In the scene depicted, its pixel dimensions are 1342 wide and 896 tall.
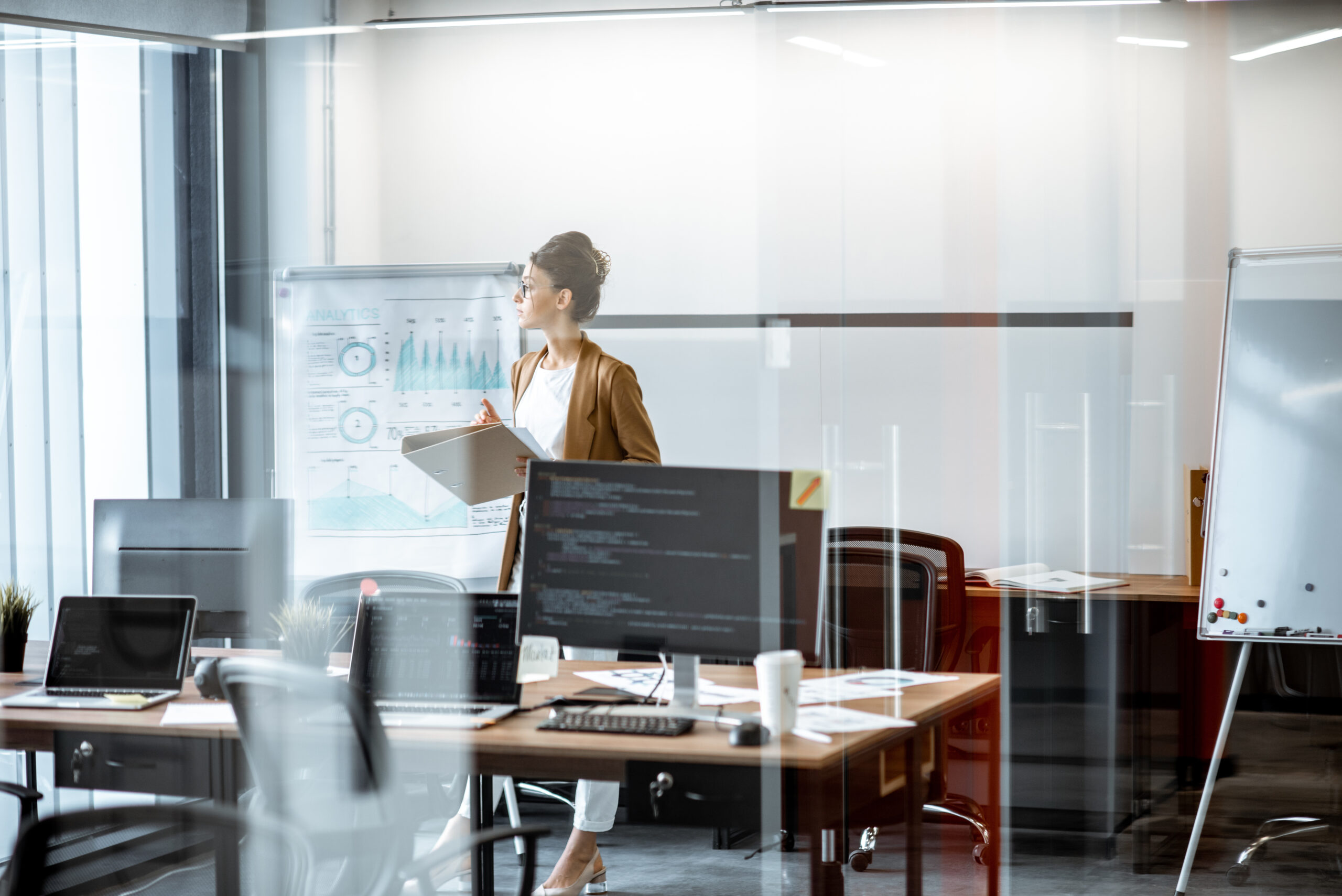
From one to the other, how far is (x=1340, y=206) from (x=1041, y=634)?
1610 millimetres

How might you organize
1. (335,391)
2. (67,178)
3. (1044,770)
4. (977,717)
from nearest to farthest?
(67,178) → (977,717) → (1044,770) → (335,391)

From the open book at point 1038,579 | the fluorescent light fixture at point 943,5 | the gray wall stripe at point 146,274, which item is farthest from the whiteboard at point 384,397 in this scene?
the open book at point 1038,579

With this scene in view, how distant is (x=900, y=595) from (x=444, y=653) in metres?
1.15

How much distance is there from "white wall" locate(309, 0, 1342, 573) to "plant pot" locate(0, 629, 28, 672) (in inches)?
68.0

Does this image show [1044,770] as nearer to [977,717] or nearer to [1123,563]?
[977,717]

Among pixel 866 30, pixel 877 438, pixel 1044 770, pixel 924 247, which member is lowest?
pixel 1044 770

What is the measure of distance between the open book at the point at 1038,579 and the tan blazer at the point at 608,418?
1.20 meters

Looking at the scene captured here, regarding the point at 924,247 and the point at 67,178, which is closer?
the point at 67,178

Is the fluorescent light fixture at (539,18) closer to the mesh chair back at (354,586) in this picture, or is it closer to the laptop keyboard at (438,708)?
the mesh chair back at (354,586)

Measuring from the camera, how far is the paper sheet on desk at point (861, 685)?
196 cm

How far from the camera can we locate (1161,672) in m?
3.33

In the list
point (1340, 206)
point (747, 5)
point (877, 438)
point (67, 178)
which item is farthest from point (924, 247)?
point (67, 178)

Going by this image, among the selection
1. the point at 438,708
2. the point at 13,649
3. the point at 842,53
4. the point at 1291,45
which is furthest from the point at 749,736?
the point at 1291,45

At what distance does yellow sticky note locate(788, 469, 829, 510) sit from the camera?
6.33 ft
